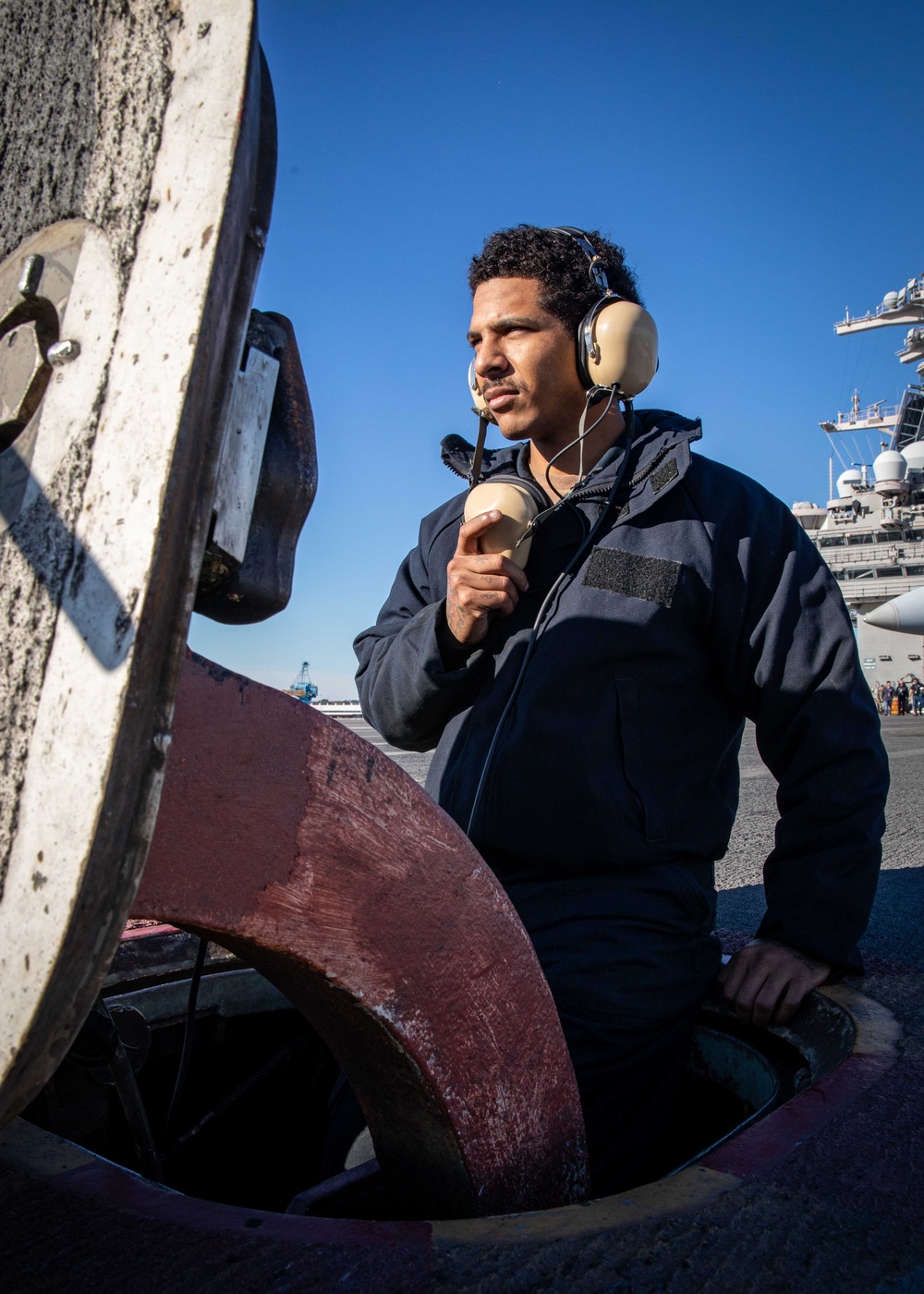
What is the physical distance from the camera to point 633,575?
175 centimetres

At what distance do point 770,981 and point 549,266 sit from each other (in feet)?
5.83

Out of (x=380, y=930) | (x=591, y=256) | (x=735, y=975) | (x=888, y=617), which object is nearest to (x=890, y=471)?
(x=888, y=617)

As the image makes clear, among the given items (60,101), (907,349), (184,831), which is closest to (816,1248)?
(184,831)

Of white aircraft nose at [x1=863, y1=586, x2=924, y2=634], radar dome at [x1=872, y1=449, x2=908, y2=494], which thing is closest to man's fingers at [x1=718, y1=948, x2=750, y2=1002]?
white aircraft nose at [x1=863, y1=586, x2=924, y2=634]

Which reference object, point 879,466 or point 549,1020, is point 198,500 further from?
point 879,466

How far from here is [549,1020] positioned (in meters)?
1.06

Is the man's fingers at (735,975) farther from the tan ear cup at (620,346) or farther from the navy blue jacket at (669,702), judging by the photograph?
the tan ear cup at (620,346)

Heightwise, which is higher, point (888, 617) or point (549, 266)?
point (888, 617)

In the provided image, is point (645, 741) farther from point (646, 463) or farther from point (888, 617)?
point (888, 617)

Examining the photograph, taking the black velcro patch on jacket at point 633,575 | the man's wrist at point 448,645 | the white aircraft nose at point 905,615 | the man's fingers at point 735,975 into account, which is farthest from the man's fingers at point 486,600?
the white aircraft nose at point 905,615

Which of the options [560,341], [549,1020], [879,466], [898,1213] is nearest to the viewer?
[898,1213]

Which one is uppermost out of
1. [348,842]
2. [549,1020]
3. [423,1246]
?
[348,842]

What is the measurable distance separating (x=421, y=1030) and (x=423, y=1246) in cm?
20

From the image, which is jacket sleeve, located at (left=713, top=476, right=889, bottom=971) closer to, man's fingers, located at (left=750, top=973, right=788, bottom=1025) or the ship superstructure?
man's fingers, located at (left=750, top=973, right=788, bottom=1025)
